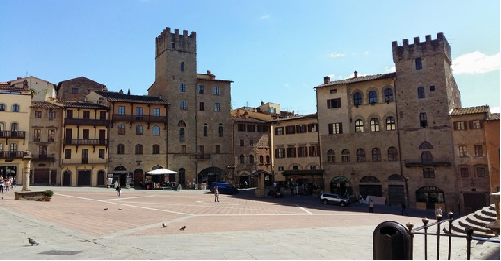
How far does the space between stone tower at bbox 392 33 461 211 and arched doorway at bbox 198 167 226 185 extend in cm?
2446

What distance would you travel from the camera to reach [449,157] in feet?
128

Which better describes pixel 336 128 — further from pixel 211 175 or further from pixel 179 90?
pixel 179 90

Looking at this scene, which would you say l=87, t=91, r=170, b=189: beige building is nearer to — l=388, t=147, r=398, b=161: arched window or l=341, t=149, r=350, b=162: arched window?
→ l=341, t=149, r=350, b=162: arched window

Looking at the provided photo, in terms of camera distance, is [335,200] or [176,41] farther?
[176,41]

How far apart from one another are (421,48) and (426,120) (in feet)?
25.3

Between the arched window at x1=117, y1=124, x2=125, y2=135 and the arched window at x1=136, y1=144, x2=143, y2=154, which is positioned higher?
the arched window at x1=117, y1=124, x2=125, y2=135

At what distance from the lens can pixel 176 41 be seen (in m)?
56.1

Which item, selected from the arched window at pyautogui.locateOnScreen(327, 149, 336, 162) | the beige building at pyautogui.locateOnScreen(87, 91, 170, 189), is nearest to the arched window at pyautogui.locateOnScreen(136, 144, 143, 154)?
the beige building at pyautogui.locateOnScreen(87, 91, 170, 189)

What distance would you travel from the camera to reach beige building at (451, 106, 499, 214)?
36688 millimetres

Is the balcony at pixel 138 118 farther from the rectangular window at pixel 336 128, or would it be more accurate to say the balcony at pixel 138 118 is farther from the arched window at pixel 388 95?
the arched window at pixel 388 95


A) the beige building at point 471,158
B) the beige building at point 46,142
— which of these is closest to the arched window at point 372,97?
the beige building at point 471,158

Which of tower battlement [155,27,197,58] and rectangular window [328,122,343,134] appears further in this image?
tower battlement [155,27,197,58]

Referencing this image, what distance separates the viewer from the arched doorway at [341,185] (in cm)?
4400

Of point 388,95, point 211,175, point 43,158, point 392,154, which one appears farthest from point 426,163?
point 43,158
